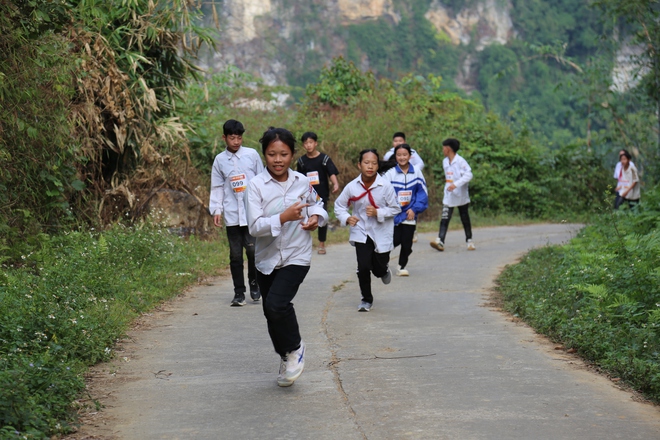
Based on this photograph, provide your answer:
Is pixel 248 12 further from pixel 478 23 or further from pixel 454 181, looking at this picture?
pixel 454 181

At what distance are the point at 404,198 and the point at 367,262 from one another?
2177 millimetres

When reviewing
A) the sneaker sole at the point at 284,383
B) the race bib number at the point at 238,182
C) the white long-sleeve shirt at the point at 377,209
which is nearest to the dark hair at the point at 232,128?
the race bib number at the point at 238,182

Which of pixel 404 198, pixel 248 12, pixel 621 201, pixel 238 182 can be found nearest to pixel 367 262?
pixel 238 182

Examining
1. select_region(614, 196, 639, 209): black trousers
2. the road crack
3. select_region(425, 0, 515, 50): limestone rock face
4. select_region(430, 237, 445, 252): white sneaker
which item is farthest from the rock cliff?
the road crack

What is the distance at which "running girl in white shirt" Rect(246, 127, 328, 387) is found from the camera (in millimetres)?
6000

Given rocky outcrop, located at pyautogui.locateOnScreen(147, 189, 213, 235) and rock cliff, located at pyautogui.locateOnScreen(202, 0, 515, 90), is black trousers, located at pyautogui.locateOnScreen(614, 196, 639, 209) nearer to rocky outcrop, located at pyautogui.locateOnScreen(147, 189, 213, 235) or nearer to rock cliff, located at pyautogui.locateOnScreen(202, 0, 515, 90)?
rocky outcrop, located at pyautogui.locateOnScreen(147, 189, 213, 235)

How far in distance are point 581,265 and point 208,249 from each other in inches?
237

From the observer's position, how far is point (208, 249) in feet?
44.9

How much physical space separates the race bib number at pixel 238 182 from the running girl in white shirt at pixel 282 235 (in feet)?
10.2

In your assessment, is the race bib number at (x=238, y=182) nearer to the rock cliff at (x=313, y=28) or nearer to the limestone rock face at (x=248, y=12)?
the rock cliff at (x=313, y=28)

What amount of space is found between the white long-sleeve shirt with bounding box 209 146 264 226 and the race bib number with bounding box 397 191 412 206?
85.3 inches

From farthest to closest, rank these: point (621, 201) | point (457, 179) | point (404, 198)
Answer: point (621, 201)
point (457, 179)
point (404, 198)

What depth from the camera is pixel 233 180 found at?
938 cm

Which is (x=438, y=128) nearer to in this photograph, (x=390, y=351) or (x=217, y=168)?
(x=217, y=168)
